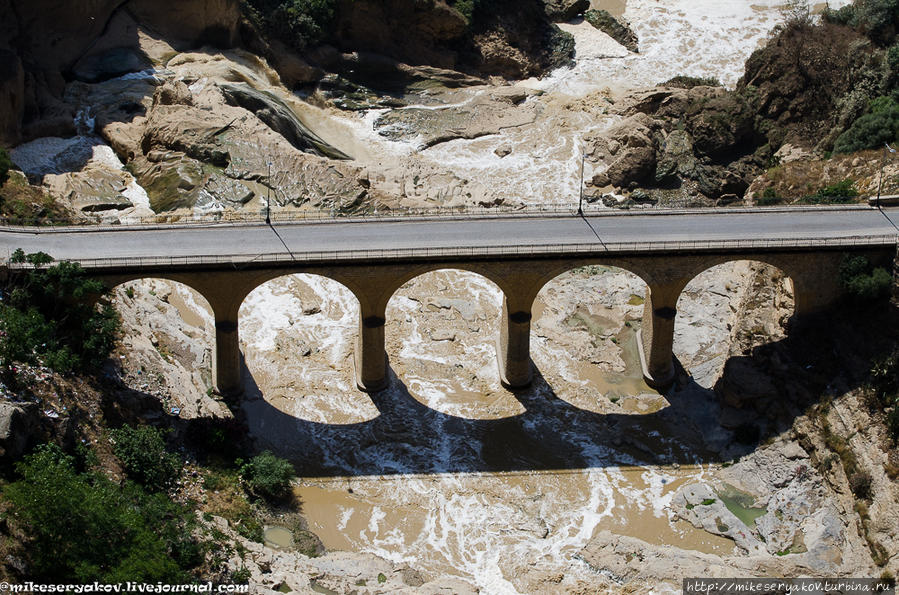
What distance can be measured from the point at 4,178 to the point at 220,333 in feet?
54.8

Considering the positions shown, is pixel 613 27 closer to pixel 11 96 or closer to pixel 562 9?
pixel 562 9

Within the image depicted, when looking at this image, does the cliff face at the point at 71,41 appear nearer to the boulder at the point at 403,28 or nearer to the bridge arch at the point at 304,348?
the boulder at the point at 403,28

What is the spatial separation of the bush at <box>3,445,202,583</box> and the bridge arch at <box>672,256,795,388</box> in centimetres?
3017

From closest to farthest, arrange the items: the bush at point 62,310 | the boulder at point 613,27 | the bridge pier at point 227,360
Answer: the bush at point 62,310 < the bridge pier at point 227,360 < the boulder at point 613,27

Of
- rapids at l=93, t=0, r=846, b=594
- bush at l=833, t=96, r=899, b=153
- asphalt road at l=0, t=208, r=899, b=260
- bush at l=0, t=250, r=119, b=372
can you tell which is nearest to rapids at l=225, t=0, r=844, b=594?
rapids at l=93, t=0, r=846, b=594

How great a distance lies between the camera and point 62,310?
47688mm

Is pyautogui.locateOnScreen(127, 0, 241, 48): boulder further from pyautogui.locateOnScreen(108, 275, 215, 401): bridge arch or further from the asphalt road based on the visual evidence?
the asphalt road

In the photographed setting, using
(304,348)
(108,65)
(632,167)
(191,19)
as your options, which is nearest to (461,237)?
(304,348)

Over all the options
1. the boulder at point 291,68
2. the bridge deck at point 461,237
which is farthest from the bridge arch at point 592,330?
the boulder at point 291,68

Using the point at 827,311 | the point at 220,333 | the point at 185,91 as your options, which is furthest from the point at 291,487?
the point at 185,91

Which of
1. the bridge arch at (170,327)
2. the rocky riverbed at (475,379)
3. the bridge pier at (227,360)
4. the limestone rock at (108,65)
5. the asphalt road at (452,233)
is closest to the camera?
the rocky riverbed at (475,379)

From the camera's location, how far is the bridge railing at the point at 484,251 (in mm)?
48906

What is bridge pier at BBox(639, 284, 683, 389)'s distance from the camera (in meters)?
53.0

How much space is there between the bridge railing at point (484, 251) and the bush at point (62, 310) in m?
0.97
